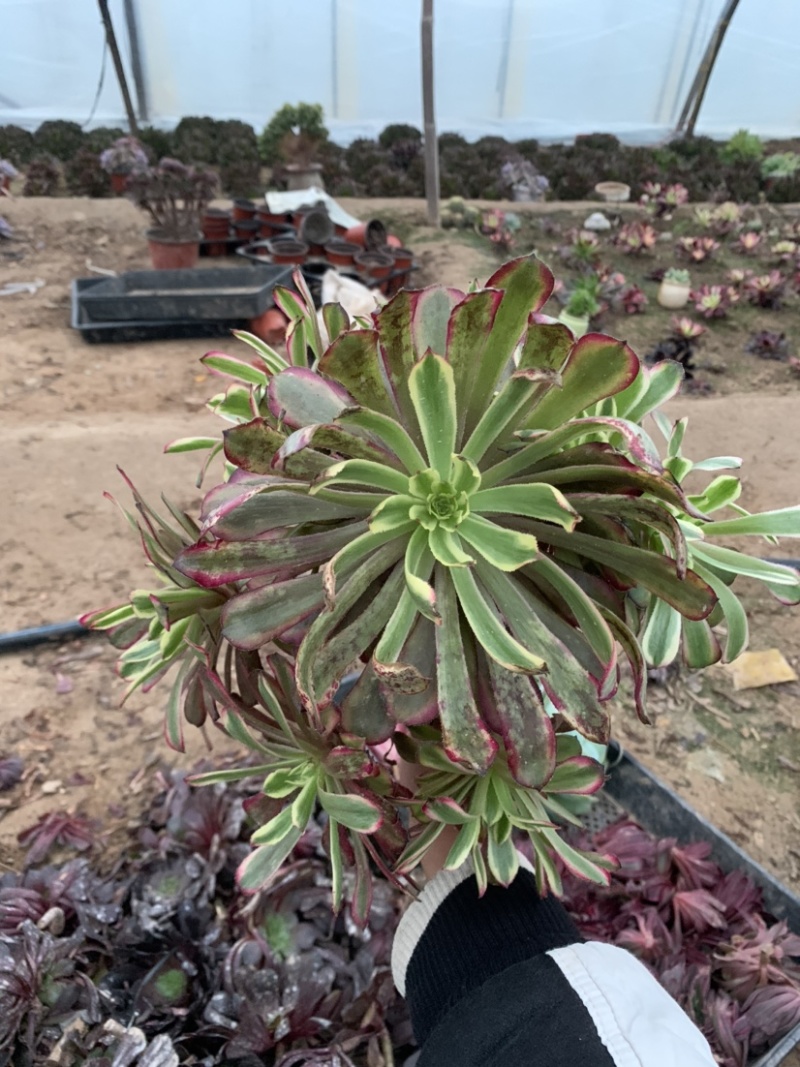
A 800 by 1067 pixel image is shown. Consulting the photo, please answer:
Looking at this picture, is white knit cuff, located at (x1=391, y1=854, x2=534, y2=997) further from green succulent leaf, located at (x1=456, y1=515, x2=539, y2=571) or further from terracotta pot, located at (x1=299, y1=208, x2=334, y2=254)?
terracotta pot, located at (x1=299, y1=208, x2=334, y2=254)

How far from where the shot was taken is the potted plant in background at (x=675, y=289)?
5.97m

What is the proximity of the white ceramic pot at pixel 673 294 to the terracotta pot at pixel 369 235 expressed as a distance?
7.23 feet

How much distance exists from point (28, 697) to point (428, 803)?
5.71 feet

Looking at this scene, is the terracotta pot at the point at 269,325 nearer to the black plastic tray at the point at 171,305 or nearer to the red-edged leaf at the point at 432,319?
the black plastic tray at the point at 171,305

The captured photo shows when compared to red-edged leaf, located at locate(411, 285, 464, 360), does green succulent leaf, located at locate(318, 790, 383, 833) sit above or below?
below

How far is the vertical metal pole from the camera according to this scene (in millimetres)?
9539

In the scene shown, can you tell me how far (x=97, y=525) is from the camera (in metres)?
2.87

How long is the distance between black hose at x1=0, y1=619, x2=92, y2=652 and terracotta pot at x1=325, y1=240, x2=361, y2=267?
4.10 m

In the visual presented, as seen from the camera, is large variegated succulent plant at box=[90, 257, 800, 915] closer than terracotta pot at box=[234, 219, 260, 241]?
Yes

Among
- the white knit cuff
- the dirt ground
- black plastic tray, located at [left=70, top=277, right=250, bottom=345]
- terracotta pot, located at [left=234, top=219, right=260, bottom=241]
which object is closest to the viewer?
the white knit cuff

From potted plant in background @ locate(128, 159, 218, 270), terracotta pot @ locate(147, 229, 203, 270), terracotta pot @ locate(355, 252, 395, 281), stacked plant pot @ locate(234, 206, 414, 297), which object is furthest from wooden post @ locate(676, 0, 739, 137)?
terracotta pot @ locate(147, 229, 203, 270)

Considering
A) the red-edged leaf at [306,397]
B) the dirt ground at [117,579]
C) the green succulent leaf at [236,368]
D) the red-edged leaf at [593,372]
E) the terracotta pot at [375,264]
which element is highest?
the red-edged leaf at [593,372]

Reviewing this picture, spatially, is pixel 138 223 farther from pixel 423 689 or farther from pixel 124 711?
pixel 423 689

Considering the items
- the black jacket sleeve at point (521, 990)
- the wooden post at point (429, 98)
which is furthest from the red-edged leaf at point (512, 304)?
the wooden post at point (429, 98)
